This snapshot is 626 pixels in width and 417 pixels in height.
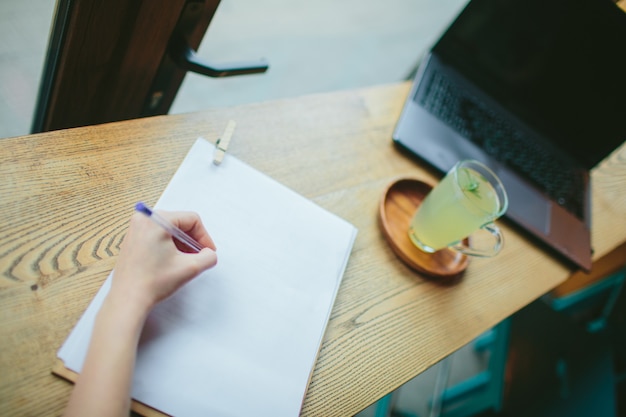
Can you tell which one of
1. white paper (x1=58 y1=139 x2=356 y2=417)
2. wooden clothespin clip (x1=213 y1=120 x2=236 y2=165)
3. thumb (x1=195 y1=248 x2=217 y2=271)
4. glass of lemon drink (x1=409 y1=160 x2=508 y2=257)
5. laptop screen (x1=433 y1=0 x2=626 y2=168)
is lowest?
white paper (x1=58 y1=139 x2=356 y2=417)

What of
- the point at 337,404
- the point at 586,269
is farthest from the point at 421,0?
the point at 337,404

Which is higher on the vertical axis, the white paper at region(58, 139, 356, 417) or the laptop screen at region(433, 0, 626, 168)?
the laptop screen at region(433, 0, 626, 168)

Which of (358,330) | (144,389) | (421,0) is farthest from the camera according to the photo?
(421,0)

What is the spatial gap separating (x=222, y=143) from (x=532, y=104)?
894 mm

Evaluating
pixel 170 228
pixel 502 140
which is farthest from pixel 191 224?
pixel 502 140

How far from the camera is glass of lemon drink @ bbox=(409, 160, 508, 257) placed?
0.63 meters

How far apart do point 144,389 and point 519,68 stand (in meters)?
1.10

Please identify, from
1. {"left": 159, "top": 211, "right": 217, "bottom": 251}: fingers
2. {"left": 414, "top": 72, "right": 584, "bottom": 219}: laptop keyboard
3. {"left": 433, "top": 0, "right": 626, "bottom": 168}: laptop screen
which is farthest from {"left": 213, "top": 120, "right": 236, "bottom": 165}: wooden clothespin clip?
{"left": 433, "top": 0, "right": 626, "bottom": 168}: laptop screen

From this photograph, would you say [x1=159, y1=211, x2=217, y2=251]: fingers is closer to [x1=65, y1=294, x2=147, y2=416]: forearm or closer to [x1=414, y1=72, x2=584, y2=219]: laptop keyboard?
[x1=65, y1=294, x2=147, y2=416]: forearm

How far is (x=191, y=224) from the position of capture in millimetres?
505

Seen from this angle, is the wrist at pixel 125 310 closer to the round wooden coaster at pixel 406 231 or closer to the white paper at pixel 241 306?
the white paper at pixel 241 306

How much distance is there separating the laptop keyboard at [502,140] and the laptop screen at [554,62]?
8cm

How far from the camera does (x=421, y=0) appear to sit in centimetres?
271

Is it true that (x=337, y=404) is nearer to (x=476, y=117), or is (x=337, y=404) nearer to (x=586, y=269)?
(x=586, y=269)
